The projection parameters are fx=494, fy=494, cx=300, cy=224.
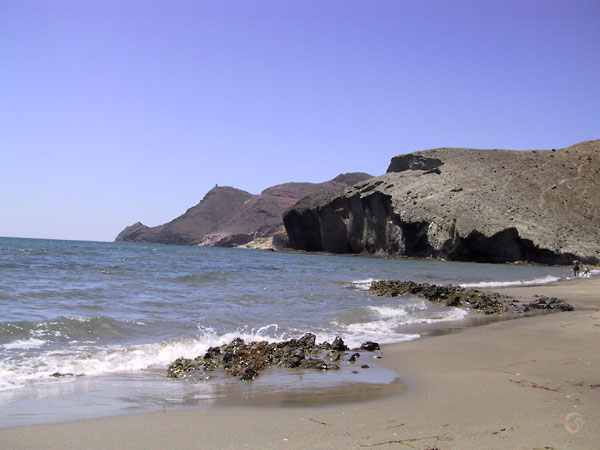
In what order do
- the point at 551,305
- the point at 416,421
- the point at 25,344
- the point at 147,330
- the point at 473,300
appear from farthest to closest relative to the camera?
the point at 473,300, the point at 551,305, the point at 147,330, the point at 25,344, the point at 416,421

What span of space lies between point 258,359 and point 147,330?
357 centimetres

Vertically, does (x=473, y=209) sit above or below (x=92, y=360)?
above

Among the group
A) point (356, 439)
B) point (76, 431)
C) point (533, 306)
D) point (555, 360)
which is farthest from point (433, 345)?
point (533, 306)

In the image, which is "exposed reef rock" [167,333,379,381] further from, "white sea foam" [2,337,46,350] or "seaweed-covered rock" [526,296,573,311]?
"seaweed-covered rock" [526,296,573,311]

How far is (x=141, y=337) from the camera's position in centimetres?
972

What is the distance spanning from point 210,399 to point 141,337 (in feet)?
15.0

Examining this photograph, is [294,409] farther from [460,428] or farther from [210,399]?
[460,428]

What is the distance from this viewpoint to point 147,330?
10.3 meters

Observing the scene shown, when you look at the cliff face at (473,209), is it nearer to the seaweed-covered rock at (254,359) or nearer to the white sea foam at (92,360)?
the seaweed-covered rock at (254,359)

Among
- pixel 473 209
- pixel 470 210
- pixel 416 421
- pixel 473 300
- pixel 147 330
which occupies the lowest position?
pixel 473 300

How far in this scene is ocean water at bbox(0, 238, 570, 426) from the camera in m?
5.78

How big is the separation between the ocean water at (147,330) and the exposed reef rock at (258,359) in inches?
11.6

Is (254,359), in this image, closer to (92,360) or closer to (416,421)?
(92,360)

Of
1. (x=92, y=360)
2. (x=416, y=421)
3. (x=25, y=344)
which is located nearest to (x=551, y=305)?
(x=416, y=421)
